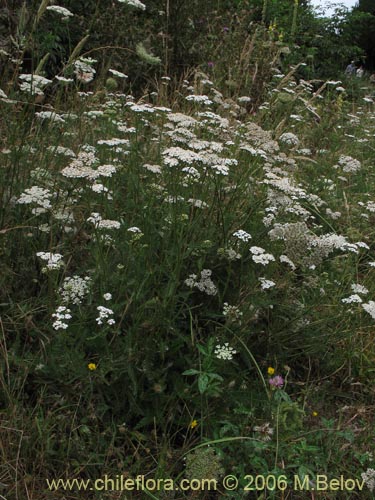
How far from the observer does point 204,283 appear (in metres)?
2.28

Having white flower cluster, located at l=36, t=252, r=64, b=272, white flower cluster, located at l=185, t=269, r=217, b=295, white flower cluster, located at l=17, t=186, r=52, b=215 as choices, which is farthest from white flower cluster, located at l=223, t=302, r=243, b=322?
white flower cluster, located at l=17, t=186, r=52, b=215

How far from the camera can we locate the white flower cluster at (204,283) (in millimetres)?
2250

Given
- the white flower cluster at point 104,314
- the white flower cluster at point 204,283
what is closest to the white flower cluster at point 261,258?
the white flower cluster at point 204,283

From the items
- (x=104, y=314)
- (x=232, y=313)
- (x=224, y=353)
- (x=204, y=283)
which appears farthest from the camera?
(x=204, y=283)

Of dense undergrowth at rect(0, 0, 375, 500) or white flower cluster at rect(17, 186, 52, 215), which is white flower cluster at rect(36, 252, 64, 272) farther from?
white flower cluster at rect(17, 186, 52, 215)

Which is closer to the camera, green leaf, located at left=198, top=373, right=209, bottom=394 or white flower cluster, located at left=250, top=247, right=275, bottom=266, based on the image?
green leaf, located at left=198, top=373, right=209, bottom=394

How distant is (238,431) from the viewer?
2.08 meters

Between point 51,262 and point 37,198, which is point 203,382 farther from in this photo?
point 37,198

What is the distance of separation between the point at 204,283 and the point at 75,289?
53cm

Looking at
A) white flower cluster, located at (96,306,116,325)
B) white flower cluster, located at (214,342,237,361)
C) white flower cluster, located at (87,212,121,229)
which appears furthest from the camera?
white flower cluster, located at (87,212,121,229)

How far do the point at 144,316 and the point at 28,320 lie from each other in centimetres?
46

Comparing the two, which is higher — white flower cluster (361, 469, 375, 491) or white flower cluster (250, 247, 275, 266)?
white flower cluster (250, 247, 275, 266)

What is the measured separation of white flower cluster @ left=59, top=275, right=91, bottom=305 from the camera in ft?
6.85

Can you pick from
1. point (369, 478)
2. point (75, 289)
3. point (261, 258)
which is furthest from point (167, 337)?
point (369, 478)
